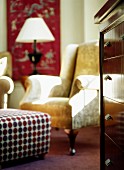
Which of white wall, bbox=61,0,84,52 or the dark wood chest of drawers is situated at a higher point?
white wall, bbox=61,0,84,52

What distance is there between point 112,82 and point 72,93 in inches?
54.2

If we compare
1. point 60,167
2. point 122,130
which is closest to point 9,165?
point 60,167

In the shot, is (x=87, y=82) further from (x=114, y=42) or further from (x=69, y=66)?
(x=114, y=42)

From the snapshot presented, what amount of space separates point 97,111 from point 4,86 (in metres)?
0.84

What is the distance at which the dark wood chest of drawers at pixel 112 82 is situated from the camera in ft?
4.08

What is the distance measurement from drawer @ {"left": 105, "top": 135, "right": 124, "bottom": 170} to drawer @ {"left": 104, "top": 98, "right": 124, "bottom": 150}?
0.11 feet

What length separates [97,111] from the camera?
2.84m

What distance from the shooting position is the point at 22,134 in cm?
235

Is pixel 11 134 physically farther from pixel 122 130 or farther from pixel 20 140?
pixel 122 130

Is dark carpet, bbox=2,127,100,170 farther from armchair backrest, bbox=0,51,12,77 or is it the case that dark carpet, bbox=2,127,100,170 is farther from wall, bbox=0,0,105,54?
wall, bbox=0,0,105,54

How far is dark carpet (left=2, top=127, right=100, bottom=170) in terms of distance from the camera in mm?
2324

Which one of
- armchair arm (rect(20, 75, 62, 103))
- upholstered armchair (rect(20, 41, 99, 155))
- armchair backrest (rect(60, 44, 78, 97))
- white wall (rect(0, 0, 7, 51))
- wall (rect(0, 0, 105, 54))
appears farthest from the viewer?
white wall (rect(0, 0, 7, 51))

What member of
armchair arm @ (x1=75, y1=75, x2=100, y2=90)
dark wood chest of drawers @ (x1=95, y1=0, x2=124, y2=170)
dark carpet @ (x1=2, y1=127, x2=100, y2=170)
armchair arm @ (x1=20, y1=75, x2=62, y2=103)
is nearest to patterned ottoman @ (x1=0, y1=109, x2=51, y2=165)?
dark carpet @ (x1=2, y1=127, x2=100, y2=170)

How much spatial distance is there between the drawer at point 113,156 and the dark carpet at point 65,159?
732 millimetres
